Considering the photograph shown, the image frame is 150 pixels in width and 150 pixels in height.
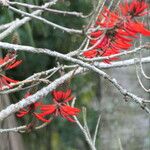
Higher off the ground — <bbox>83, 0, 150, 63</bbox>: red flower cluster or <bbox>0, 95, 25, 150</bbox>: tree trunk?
<bbox>83, 0, 150, 63</bbox>: red flower cluster

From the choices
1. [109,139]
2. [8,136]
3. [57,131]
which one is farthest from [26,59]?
[109,139]

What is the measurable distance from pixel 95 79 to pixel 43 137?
643 millimetres

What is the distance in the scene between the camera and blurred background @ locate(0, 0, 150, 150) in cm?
343

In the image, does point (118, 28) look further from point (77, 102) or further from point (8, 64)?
point (77, 102)

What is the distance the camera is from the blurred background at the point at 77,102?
11.2 feet

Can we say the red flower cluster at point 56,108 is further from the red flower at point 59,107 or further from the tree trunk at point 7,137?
the tree trunk at point 7,137

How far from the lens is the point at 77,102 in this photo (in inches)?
173

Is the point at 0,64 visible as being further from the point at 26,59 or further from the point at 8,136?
the point at 26,59

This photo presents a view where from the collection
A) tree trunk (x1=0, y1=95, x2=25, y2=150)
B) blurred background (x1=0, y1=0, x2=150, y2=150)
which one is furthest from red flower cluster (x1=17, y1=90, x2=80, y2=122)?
tree trunk (x1=0, y1=95, x2=25, y2=150)

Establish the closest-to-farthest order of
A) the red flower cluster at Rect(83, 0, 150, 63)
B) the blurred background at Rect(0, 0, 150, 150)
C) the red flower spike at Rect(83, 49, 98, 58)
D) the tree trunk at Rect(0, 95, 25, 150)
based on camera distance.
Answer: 1. the red flower cluster at Rect(83, 0, 150, 63)
2. the red flower spike at Rect(83, 49, 98, 58)
3. the tree trunk at Rect(0, 95, 25, 150)
4. the blurred background at Rect(0, 0, 150, 150)

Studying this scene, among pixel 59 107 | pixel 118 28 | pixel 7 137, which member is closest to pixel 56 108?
pixel 59 107

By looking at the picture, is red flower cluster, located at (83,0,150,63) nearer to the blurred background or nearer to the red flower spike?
the red flower spike

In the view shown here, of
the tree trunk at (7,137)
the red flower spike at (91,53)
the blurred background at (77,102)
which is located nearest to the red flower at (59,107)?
the red flower spike at (91,53)

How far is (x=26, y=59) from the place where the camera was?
147 inches
